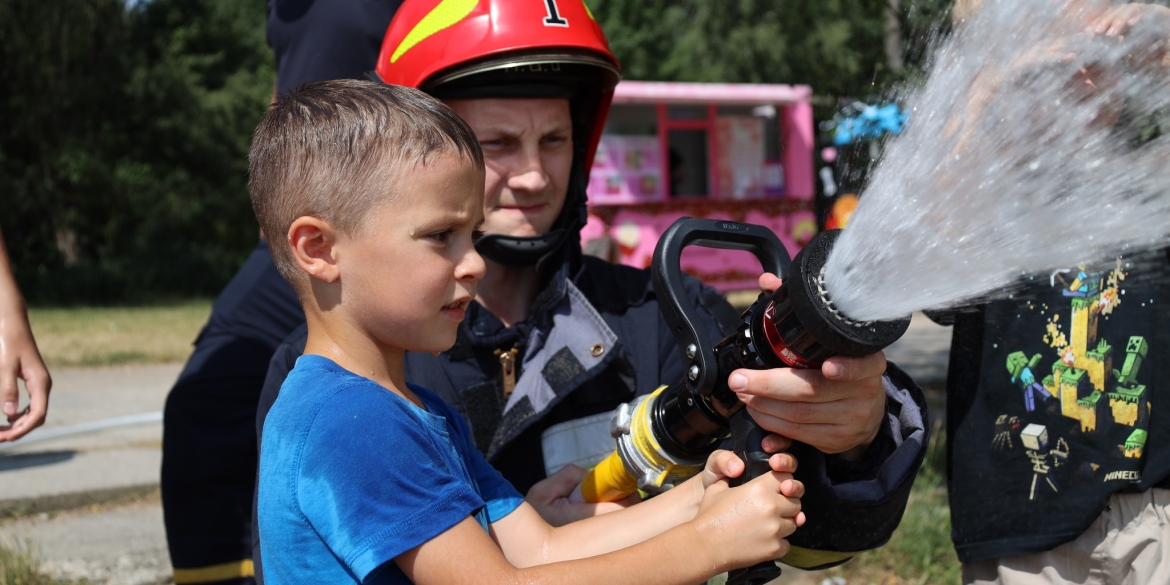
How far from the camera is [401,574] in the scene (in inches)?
61.9

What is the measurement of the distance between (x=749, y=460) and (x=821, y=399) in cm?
17

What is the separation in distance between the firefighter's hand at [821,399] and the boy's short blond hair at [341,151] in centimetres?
63

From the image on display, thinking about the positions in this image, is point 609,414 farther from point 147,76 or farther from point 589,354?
point 147,76

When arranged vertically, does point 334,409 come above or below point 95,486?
above

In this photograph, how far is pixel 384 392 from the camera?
1613 millimetres

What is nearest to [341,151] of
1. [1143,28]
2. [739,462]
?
[739,462]

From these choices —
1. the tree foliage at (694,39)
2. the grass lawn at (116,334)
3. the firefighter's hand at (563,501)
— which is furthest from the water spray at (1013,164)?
the tree foliage at (694,39)

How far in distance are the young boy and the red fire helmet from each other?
57 centimetres

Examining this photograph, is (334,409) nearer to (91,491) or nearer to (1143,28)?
(1143,28)

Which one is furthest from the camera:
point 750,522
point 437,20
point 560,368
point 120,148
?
point 120,148

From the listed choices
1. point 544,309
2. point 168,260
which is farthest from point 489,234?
point 168,260

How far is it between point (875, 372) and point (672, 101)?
13.2m

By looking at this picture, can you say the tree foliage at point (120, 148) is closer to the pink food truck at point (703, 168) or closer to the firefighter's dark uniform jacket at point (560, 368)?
the pink food truck at point (703, 168)

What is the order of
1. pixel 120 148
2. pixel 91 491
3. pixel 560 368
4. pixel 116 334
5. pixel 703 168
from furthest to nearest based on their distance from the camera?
pixel 120 148
pixel 703 168
pixel 116 334
pixel 91 491
pixel 560 368
